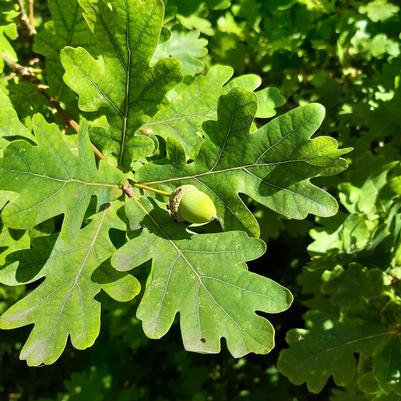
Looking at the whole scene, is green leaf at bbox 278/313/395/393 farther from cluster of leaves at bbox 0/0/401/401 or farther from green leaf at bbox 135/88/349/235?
green leaf at bbox 135/88/349/235

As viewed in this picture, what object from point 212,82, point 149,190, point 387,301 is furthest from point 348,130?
point 149,190

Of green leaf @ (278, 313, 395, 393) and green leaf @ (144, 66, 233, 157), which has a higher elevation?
green leaf @ (144, 66, 233, 157)

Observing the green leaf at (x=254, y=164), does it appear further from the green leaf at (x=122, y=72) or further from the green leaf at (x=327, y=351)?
the green leaf at (x=327, y=351)

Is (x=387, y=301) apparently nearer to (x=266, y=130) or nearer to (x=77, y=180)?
(x=266, y=130)

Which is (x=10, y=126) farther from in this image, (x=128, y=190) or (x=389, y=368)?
(x=389, y=368)

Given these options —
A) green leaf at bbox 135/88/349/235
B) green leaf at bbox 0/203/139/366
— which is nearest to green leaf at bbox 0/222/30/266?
green leaf at bbox 0/203/139/366

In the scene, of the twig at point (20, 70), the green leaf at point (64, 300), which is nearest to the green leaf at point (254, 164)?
the green leaf at point (64, 300)
